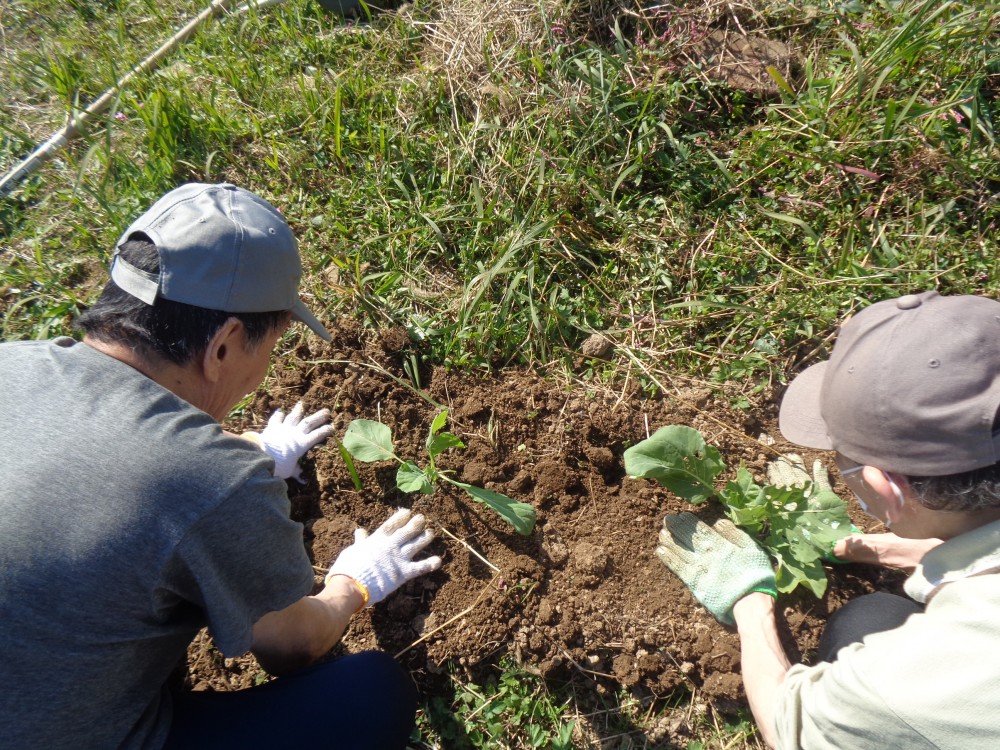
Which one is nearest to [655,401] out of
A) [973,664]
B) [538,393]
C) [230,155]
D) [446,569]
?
[538,393]

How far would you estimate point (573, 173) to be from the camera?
2508mm

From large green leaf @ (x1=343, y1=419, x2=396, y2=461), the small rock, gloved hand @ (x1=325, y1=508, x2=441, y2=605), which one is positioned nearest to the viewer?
gloved hand @ (x1=325, y1=508, x2=441, y2=605)

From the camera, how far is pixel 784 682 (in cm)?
147

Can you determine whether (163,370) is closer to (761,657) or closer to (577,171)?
(761,657)

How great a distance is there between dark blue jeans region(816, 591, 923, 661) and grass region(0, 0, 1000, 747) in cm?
75

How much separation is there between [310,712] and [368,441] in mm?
781

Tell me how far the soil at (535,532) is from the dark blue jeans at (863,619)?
0.07 meters

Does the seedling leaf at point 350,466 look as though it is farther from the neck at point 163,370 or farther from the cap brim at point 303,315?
the neck at point 163,370

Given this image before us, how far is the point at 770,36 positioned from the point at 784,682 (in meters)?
2.42

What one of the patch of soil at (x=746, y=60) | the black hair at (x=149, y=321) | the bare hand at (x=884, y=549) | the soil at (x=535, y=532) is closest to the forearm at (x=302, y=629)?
the soil at (x=535, y=532)

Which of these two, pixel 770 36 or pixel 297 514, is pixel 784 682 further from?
pixel 770 36

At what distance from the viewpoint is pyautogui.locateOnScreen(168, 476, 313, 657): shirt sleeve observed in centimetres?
125

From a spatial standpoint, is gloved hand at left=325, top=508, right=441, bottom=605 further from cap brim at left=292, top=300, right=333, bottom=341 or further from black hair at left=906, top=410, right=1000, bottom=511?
black hair at left=906, top=410, right=1000, bottom=511

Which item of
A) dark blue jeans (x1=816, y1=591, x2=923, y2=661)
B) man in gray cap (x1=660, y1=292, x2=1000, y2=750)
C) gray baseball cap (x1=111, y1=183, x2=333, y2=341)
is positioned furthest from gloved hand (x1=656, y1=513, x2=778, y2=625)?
gray baseball cap (x1=111, y1=183, x2=333, y2=341)
